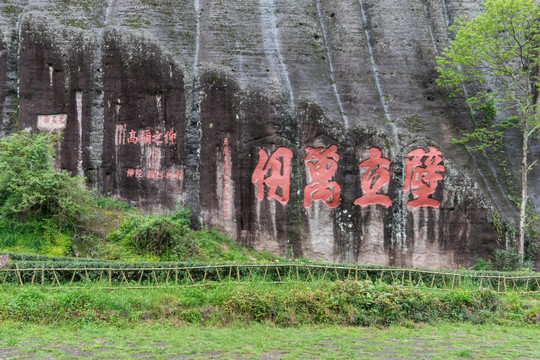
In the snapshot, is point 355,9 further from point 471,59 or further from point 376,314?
point 376,314

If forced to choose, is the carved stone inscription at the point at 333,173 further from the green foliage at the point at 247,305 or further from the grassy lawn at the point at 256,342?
the grassy lawn at the point at 256,342

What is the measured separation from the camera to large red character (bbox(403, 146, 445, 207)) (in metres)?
11.5

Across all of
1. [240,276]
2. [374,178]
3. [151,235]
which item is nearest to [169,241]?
[151,235]

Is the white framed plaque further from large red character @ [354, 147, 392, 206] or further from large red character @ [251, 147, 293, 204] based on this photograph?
large red character @ [354, 147, 392, 206]

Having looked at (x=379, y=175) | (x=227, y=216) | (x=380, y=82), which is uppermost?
(x=380, y=82)

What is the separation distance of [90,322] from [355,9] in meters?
11.5

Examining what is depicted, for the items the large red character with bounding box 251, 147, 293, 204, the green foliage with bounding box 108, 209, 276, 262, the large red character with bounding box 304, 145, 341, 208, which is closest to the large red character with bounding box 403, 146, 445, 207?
the large red character with bounding box 304, 145, 341, 208

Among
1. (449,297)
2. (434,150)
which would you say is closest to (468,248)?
(434,150)

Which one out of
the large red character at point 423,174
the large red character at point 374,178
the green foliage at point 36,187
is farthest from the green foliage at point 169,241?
the large red character at point 423,174

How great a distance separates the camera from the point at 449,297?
7668 millimetres

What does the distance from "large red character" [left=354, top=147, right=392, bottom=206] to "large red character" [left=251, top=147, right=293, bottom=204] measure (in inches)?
70.8

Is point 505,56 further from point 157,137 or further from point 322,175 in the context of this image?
point 157,137

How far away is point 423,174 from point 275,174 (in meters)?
3.71

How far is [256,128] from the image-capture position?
11.9 metres
